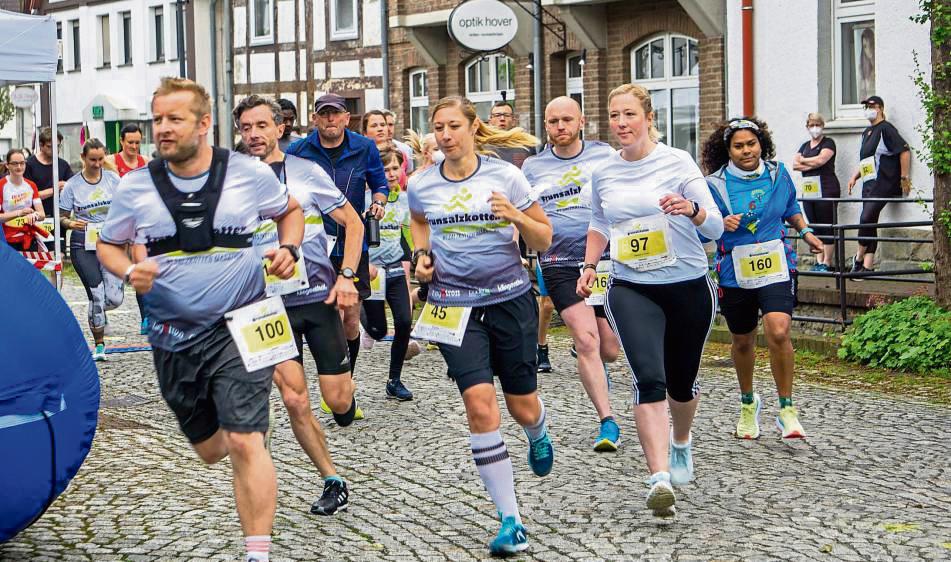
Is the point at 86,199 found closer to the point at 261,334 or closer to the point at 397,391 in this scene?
the point at 397,391

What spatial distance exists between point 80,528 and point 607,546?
235cm

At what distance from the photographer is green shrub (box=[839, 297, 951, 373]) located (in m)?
11.9

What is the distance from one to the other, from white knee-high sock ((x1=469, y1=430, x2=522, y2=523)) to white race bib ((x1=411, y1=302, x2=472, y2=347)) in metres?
0.43

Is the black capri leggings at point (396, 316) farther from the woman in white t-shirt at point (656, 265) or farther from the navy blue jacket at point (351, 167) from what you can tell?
the woman in white t-shirt at point (656, 265)

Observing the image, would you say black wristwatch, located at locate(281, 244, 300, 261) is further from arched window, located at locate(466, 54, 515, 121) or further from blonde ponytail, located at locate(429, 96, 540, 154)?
arched window, located at locate(466, 54, 515, 121)

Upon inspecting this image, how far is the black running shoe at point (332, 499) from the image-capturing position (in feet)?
24.2

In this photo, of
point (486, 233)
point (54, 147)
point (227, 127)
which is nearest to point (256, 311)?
point (486, 233)

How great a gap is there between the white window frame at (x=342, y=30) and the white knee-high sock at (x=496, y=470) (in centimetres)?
2608

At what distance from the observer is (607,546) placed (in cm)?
659

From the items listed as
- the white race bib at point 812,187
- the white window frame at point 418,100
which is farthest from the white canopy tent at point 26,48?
the white window frame at point 418,100

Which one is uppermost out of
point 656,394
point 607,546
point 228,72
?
point 228,72

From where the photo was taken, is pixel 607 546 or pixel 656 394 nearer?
pixel 607 546

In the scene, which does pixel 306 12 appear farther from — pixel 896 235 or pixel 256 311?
pixel 256 311

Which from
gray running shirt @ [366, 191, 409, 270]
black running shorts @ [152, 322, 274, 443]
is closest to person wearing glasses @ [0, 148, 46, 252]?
gray running shirt @ [366, 191, 409, 270]
